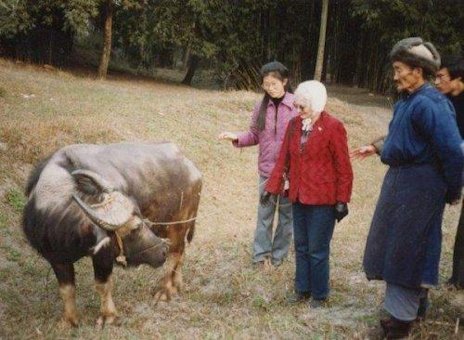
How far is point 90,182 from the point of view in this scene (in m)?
4.38

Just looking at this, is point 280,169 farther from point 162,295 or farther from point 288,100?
point 162,295

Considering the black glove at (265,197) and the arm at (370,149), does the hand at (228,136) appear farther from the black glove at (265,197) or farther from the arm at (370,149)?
the arm at (370,149)

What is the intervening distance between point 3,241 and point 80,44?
74.4ft

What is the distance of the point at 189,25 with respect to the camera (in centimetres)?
2061

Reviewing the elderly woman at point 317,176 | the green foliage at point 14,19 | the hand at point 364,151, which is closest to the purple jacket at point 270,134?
the elderly woman at point 317,176

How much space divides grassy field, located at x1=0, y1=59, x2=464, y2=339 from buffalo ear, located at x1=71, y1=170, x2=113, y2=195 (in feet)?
3.77

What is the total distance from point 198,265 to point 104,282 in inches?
70.8

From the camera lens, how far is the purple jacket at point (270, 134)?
5.73 m

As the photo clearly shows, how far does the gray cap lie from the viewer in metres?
3.59

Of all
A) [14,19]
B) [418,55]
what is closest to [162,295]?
[418,55]

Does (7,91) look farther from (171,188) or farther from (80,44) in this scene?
(80,44)

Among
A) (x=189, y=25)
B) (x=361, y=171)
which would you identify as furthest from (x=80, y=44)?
(x=361, y=171)

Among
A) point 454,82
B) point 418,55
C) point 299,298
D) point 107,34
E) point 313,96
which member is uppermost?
point 107,34

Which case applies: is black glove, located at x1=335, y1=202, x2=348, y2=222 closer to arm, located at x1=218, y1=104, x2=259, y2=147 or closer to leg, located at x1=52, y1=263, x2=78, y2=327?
arm, located at x1=218, y1=104, x2=259, y2=147
